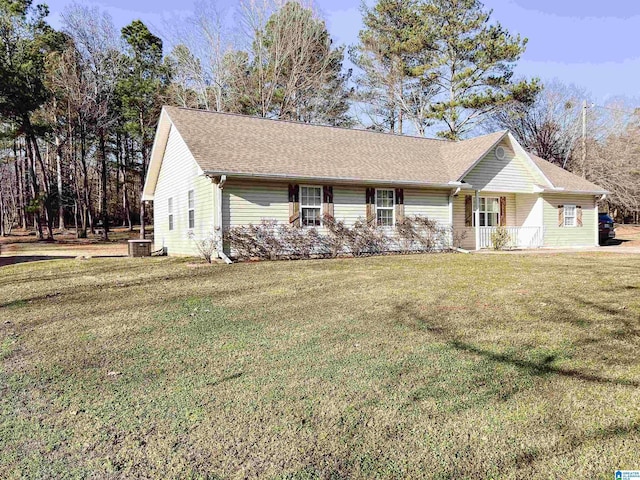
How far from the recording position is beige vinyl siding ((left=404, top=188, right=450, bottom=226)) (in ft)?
50.7

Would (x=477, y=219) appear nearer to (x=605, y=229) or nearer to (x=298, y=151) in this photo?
(x=298, y=151)

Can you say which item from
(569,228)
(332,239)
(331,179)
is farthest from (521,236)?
(331,179)

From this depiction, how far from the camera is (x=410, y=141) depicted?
18875 millimetres

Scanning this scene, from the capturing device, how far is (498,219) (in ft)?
60.1

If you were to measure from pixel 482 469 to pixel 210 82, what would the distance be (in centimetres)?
2743

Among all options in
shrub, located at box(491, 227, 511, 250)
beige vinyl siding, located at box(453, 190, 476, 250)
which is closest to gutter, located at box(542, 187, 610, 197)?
shrub, located at box(491, 227, 511, 250)

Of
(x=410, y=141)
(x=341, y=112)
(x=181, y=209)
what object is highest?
(x=341, y=112)

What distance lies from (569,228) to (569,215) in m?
0.57

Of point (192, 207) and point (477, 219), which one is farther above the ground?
point (192, 207)

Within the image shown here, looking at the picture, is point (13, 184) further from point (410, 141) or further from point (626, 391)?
point (626, 391)

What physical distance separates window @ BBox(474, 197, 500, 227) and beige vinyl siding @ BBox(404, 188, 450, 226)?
268 cm

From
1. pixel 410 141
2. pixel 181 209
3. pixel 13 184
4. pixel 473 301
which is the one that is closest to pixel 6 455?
pixel 473 301

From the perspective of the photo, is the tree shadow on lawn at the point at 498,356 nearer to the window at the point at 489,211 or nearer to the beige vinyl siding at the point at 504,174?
the beige vinyl siding at the point at 504,174

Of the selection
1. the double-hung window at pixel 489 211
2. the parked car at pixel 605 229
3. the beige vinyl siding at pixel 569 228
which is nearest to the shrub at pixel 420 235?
the double-hung window at pixel 489 211
